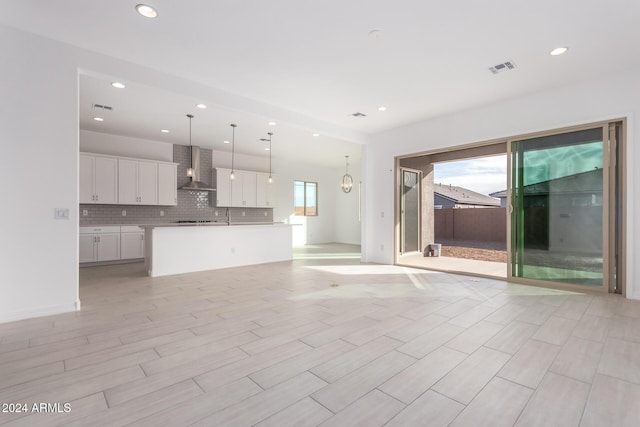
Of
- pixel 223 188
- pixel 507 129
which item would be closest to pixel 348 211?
pixel 223 188

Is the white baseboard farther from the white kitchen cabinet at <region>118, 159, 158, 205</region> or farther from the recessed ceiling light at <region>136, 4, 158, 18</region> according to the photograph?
the white kitchen cabinet at <region>118, 159, 158, 205</region>

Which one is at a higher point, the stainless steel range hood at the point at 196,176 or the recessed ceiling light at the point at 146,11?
the recessed ceiling light at the point at 146,11

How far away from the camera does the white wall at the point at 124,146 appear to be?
655 cm

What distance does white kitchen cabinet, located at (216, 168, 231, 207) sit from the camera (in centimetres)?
809

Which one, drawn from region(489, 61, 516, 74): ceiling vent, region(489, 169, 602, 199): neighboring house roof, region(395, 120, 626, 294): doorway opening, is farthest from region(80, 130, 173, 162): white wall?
region(489, 169, 602, 199): neighboring house roof

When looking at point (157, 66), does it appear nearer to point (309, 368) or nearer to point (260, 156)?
point (309, 368)

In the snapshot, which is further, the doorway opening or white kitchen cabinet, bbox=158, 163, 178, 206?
white kitchen cabinet, bbox=158, 163, 178, 206

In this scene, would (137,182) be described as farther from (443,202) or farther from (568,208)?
(443,202)

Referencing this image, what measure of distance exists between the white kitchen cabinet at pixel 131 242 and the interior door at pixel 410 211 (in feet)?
19.9

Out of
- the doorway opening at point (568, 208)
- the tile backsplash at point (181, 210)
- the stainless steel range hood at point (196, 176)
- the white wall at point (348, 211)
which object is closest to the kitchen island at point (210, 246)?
the stainless steel range hood at point (196, 176)

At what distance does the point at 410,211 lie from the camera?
784 cm

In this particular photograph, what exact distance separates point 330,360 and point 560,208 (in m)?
4.24

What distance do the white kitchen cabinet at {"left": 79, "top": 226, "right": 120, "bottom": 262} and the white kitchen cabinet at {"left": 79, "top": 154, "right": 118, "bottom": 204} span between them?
0.61m

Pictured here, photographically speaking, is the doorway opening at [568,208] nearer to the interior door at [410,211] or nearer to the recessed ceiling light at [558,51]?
the recessed ceiling light at [558,51]
